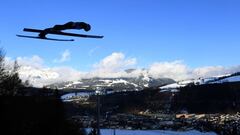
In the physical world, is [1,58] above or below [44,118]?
above

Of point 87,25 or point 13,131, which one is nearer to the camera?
point 87,25

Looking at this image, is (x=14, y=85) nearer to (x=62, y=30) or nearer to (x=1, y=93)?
(x=1, y=93)

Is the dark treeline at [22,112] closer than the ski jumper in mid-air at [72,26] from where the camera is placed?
No

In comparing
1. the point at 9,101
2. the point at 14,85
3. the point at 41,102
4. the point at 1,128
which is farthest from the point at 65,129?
the point at 1,128

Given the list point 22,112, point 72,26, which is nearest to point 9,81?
point 22,112

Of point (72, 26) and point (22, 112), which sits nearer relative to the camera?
point (72, 26)

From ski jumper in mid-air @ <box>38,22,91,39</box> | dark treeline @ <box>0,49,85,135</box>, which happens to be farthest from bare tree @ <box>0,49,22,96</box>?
ski jumper in mid-air @ <box>38,22,91,39</box>

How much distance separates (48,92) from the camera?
304 ft

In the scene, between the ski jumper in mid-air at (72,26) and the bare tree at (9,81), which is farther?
the bare tree at (9,81)

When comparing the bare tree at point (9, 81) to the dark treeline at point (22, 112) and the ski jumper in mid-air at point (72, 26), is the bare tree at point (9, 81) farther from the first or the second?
the ski jumper in mid-air at point (72, 26)

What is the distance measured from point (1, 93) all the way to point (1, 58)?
11.4 ft

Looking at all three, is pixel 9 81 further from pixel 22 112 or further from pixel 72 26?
pixel 72 26

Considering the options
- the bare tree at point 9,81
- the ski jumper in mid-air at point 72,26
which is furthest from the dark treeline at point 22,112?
the ski jumper in mid-air at point 72,26

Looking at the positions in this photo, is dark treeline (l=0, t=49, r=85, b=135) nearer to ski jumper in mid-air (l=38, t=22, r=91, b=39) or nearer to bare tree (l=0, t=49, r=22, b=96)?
bare tree (l=0, t=49, r=22, b=96)
